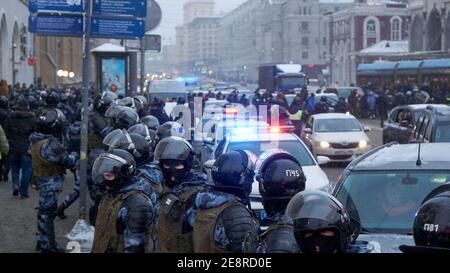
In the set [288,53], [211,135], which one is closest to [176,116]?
[211,135]

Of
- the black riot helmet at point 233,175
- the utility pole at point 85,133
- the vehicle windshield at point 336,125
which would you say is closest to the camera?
the black riot helmet at point 233,175

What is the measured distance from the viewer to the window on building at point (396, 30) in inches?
3494

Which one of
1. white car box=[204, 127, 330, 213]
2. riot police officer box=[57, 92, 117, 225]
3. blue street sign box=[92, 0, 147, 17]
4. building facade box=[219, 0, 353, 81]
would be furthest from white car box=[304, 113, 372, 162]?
building facade box=[219, 0, 353, 81]

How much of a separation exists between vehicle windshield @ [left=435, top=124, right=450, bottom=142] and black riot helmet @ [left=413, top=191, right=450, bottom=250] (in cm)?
1102

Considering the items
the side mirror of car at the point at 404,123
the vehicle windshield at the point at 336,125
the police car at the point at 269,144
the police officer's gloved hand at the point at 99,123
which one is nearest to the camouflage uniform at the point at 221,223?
the police car at the point at 269,144

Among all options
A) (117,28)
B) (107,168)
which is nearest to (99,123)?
(117,28)

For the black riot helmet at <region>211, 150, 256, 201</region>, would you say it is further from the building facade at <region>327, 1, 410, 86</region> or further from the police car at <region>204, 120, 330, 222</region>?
the building facade at <region>327, 1, 410, 86</region>

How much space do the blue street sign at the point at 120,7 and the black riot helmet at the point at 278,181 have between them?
5.51m

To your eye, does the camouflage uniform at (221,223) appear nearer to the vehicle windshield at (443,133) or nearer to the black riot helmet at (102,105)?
the black riot helmet at (102,105)

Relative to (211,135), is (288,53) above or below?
above

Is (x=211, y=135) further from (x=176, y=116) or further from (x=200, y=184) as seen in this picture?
(x=200, y=184)

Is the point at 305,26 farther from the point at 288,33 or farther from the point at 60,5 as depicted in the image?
the point at 60,5
